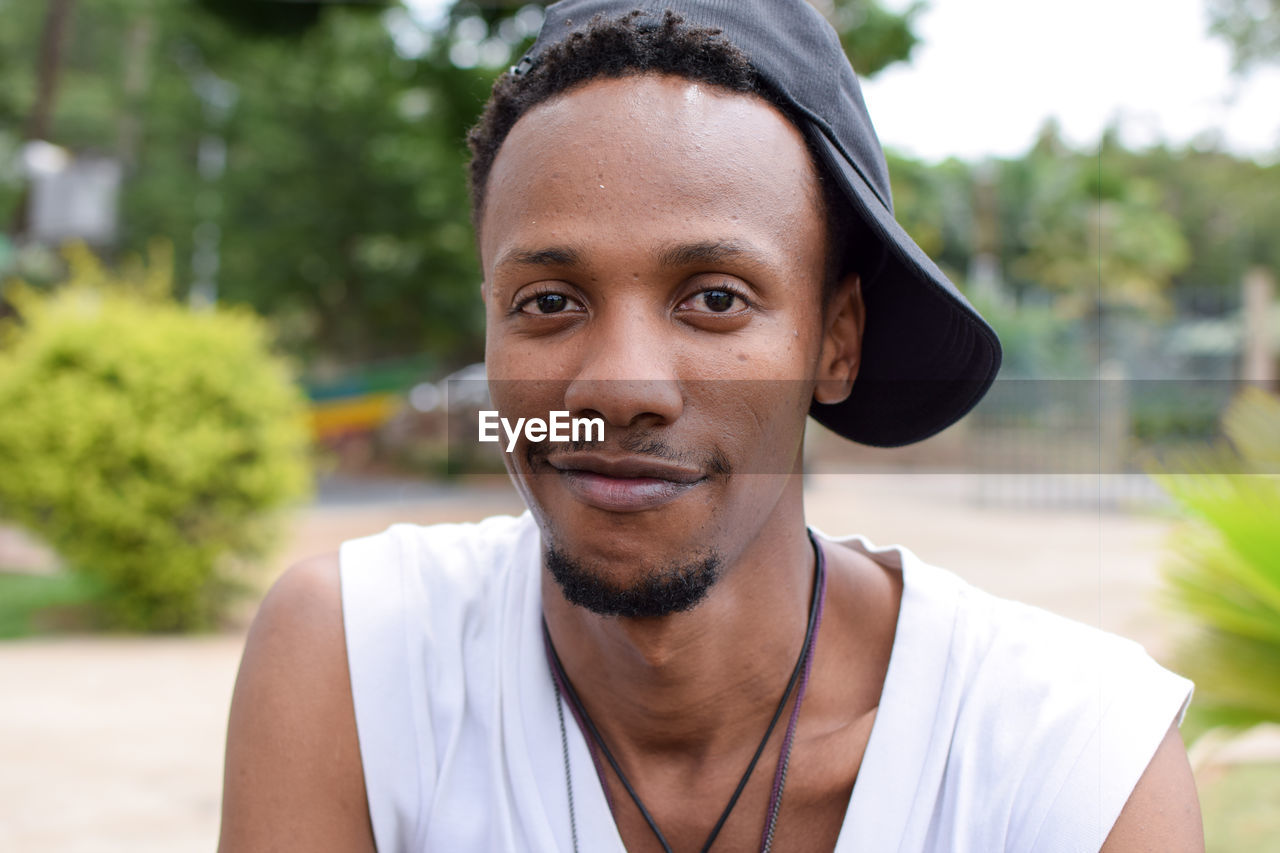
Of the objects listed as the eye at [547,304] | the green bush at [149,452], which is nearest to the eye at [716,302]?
the eye at [547,304]

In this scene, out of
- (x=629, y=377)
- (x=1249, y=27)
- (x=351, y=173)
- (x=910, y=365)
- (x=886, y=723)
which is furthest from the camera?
(x=1249, y=27)

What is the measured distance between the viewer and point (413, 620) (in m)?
1.76

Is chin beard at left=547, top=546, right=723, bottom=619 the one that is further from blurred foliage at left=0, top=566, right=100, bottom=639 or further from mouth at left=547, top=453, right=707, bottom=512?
blurred foliage at left=0, top=566, right=100, bottom=639

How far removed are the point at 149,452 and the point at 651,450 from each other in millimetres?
7545

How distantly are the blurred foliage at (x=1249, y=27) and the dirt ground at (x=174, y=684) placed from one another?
16.9 m

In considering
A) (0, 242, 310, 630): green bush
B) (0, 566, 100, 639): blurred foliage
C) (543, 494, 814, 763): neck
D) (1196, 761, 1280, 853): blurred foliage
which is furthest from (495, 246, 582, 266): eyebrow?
(0, 566, 100, 639): blurred foliage

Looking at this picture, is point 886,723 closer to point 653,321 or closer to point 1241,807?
point 653,321

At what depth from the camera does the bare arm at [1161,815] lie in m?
1.42

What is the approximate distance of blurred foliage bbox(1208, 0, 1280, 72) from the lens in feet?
81.6

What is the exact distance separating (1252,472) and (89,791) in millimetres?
5013

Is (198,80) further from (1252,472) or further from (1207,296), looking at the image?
(1207,296)

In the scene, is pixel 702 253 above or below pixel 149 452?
below

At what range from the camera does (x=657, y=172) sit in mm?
1406

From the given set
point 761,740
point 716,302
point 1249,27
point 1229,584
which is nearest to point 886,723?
point 761,740
